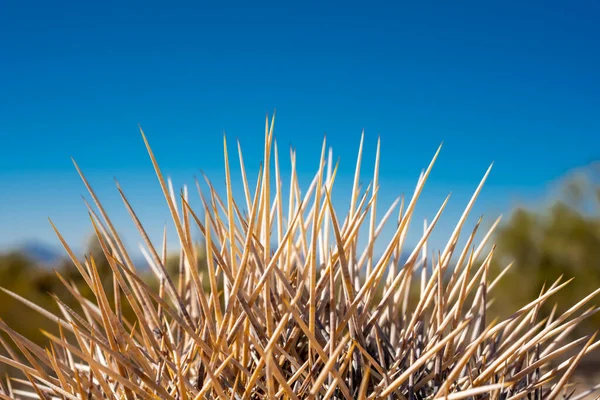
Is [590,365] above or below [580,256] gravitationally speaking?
below

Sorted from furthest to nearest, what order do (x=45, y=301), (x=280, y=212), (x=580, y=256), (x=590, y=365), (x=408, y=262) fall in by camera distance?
(x=580, y=256)
(x=590, y=365)
(x=45, y=301)
(x=280, y=212)
(x=408, y=262)

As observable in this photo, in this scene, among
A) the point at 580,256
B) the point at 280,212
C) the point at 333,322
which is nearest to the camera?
the point at 333,322

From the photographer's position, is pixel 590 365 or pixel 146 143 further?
pixel 590 365

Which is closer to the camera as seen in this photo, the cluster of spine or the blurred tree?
the cluster of spine

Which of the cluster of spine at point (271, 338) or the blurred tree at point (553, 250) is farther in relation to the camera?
the blurred tree at point (553, 250)

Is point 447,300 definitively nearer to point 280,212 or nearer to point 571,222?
point 280,212

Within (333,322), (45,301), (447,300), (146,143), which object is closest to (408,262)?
(447,300)

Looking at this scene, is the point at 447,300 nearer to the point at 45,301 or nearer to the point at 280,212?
the point at 280,212

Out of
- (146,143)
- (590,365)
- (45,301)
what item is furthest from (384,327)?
(590,365)

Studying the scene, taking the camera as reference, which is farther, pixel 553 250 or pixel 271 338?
pixel 553 250

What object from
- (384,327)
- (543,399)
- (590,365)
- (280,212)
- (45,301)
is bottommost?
(590,365)
